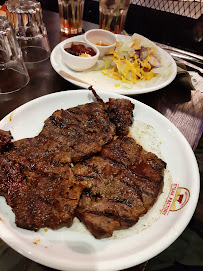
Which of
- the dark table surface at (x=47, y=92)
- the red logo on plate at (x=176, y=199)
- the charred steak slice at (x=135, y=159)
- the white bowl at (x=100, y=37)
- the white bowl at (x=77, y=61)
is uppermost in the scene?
the white bowl at (x=100, y=37)

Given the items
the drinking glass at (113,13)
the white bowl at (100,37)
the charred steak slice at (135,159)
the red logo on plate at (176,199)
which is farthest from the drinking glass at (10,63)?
the red logo on plate at (176,199)

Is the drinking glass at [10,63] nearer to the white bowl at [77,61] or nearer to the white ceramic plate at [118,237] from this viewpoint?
the white bowl at [77,61]

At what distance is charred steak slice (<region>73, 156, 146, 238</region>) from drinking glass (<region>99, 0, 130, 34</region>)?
3404mm

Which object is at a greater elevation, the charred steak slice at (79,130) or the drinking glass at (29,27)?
the drinking glass at (29,27)

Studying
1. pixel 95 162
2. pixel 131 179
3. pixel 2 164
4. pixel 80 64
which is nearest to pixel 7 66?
pixel 80 64

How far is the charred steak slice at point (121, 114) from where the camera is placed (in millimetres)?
2545

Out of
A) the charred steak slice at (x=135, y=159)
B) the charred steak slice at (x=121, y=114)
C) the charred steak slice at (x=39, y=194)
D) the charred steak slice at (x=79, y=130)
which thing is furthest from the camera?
the charred steak slice at (x=121, y=114)

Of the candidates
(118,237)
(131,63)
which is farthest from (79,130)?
(131,63)

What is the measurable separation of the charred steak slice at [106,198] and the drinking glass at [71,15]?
3.42 m

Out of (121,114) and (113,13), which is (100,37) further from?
(121,114)

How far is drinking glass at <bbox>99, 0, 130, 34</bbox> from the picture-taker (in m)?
4.32

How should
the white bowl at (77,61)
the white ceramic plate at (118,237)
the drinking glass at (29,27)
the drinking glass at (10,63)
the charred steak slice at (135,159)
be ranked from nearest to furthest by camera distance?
the white ceramic plate at (118,237), the charred steak slice at (135,159), the drinking glass at (10,63), the white bowl at (77,61), the drinking glass at (29,27)

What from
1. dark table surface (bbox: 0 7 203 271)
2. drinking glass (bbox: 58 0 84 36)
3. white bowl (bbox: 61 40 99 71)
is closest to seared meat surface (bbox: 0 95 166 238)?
dark table surface (bbox: 0 7 203 271)

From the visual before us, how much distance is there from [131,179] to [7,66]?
272cm
